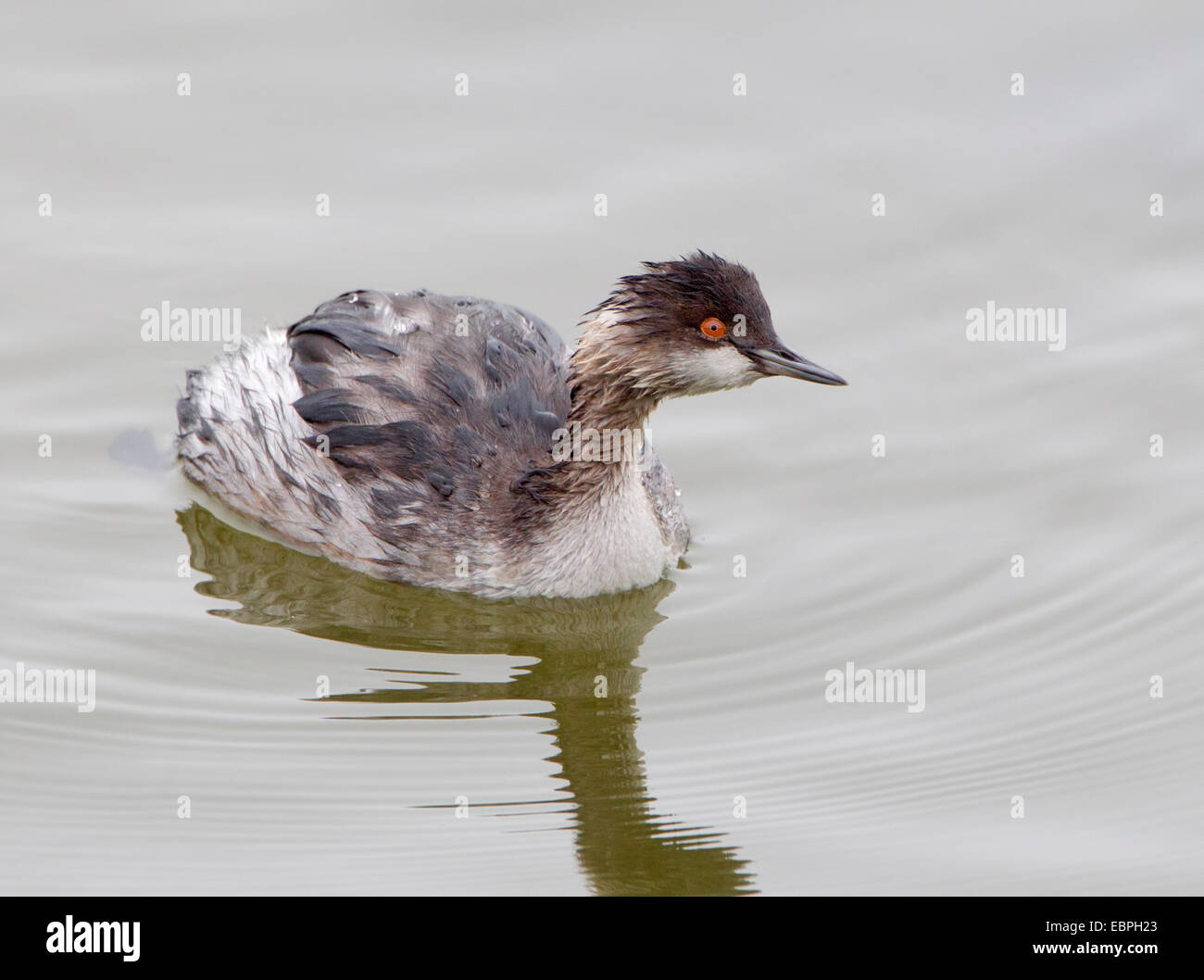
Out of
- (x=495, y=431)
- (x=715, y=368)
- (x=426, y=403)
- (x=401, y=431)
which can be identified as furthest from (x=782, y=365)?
(x=401, y=431)

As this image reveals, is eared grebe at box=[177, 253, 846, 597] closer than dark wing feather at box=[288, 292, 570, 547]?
Yes

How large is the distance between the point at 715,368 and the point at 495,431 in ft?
4.90

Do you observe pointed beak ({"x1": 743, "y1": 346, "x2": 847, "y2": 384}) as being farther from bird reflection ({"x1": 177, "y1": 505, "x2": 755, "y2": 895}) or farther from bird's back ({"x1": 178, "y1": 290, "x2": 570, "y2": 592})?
bird reflection ({"x1": 177, "y1": 505, "x2": 755, "y2": 895})

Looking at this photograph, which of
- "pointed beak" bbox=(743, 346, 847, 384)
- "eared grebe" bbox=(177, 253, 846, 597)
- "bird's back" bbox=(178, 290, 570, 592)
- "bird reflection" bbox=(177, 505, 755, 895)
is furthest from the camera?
"bird's back" bbox=(178, 290, 570, 592)

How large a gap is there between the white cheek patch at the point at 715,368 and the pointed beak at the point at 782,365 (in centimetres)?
6

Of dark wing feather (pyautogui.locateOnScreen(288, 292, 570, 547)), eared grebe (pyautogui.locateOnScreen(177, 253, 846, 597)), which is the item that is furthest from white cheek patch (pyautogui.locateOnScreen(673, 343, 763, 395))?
dark wing feather (pyautogui.locateOnScreen(288, 292, 570, 547))

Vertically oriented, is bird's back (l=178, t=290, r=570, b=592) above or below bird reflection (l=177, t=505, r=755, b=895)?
above

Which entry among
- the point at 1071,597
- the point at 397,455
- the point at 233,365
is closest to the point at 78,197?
the point at 233,365

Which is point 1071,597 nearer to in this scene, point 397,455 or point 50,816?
point 397,455

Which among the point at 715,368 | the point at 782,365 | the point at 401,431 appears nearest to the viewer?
the point at 782,365

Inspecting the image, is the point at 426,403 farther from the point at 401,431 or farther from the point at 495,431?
the point at 495,431

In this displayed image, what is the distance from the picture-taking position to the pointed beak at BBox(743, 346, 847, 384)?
11.1 metres

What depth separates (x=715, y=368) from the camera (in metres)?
11.3

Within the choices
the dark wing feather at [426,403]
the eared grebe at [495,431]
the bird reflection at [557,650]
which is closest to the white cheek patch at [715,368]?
the eared grebe at [495,431]
